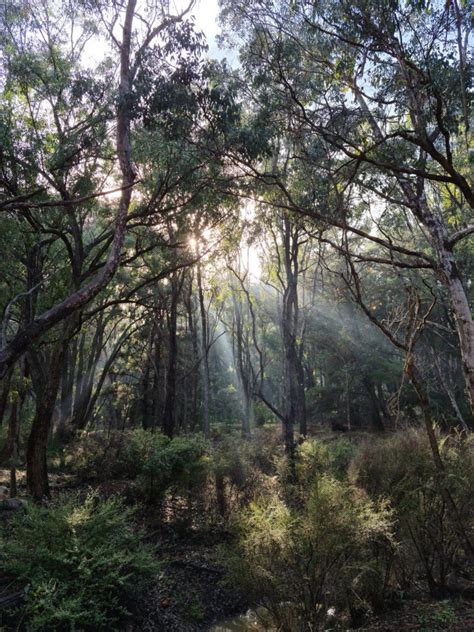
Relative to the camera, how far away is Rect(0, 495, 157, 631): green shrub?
4570 millimetres

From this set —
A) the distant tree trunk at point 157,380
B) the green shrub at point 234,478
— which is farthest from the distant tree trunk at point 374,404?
the green shrub at point 234,478

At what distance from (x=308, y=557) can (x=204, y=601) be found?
2919 mm

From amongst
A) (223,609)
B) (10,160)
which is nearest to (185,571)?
(223,609)

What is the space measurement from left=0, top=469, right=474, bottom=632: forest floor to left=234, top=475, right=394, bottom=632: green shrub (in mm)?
648

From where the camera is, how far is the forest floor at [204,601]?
5.07m

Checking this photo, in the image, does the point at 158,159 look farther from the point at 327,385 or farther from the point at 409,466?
the point at 327,385

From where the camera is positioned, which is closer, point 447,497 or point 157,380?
point 447,497

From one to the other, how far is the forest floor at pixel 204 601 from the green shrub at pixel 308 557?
648 millimetres

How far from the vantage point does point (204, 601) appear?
7.03 m

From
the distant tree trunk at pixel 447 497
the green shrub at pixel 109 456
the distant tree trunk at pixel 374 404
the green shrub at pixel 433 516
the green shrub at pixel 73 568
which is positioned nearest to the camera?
the green shrub at pixel 73 568

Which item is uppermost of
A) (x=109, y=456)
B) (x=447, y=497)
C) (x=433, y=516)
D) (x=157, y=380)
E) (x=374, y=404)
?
(x=157, y=380)

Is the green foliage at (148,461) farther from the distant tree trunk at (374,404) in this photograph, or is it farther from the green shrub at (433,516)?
the distant tree trunk at (374,404)

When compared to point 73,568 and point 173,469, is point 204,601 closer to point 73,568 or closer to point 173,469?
point 73,568

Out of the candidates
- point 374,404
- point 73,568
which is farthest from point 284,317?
point 374,404
